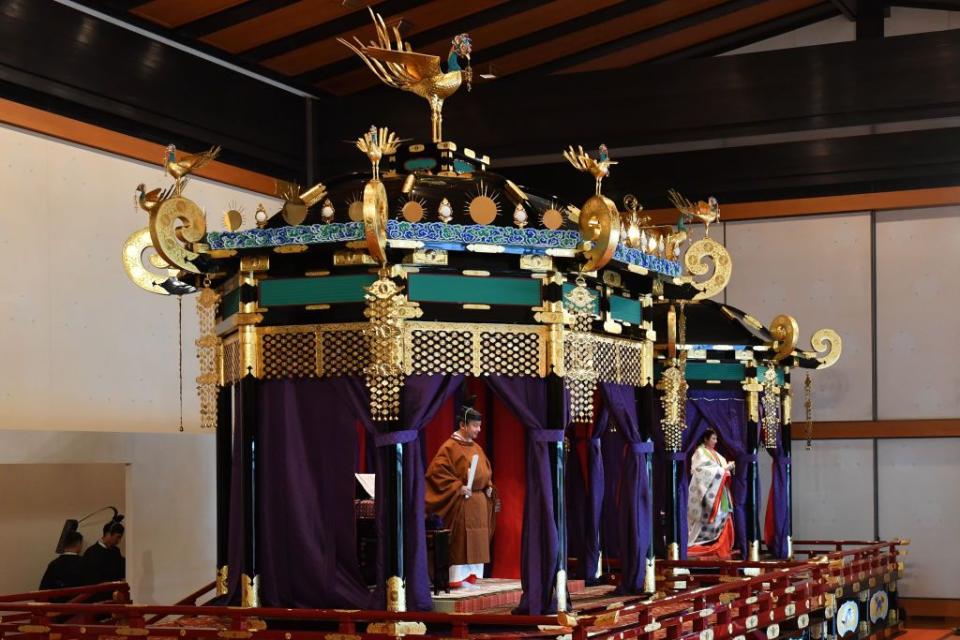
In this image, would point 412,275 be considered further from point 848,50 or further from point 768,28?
point 768,28

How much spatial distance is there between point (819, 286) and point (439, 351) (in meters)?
9.08

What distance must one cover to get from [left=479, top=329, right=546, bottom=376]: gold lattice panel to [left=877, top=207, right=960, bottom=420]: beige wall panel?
855 cm

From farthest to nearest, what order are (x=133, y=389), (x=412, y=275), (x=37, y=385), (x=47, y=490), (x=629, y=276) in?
(x=47, y=490) < (x=133, y=389) < (x=37, y=385) < (x=629, y=276) < (x=412, y=275)

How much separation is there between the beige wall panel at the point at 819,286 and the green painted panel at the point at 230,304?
8.85 metres

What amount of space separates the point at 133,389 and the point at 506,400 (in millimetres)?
4917

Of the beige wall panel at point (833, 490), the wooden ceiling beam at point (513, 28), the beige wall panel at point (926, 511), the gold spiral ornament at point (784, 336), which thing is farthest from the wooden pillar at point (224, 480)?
the beige wall panel at point (926, 511)

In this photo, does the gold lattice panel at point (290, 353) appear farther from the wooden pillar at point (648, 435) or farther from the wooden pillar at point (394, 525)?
the wooden pillar at point (648, 435)

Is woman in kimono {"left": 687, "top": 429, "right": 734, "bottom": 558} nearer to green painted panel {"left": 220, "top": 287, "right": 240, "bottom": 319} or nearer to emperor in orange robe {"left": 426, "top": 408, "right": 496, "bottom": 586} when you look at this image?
emperor in orange robe {"left": 426, "top": 408, "right": 496, "bottom": 586}

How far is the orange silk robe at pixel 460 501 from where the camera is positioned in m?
9.88

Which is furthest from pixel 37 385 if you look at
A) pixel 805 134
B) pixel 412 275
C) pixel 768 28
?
pixel 768 28

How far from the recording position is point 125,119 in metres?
13.2

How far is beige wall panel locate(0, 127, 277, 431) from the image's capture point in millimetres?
11750

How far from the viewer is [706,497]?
14398mm

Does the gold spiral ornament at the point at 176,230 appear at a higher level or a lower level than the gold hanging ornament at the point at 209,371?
higher
